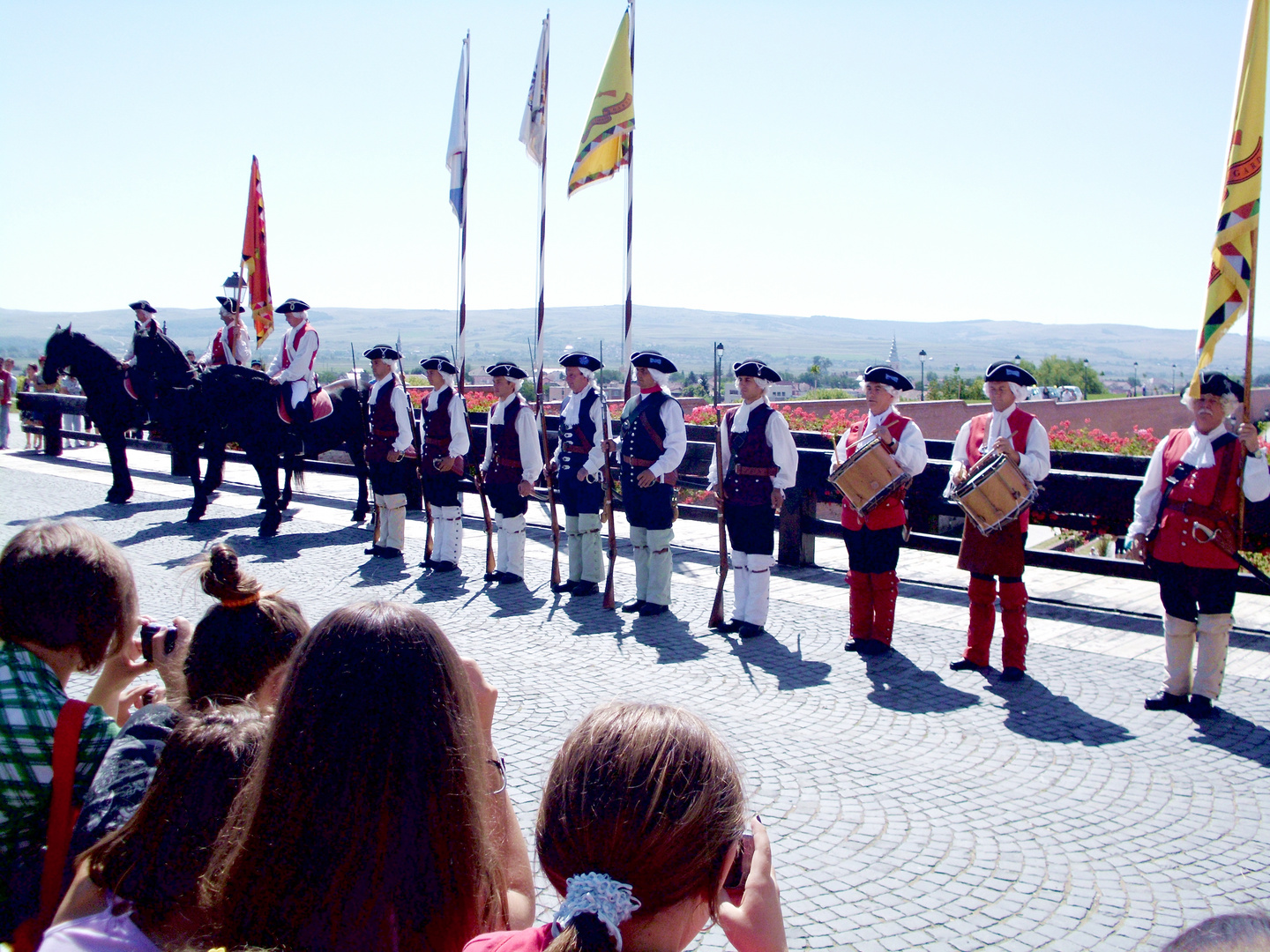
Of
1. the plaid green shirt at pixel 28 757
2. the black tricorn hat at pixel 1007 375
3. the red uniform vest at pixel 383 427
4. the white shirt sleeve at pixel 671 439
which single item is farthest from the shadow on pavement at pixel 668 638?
the plaid green shirt at pixel 28 757

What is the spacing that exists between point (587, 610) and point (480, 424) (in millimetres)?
4620

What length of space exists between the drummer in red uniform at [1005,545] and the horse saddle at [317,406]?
27.1 feet

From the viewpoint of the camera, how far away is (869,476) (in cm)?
664

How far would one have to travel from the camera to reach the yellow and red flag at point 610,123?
9711 millimetres

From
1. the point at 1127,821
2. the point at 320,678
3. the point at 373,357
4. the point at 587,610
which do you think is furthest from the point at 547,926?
the point at 373,357

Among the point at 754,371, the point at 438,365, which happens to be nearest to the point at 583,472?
the point at 754,371

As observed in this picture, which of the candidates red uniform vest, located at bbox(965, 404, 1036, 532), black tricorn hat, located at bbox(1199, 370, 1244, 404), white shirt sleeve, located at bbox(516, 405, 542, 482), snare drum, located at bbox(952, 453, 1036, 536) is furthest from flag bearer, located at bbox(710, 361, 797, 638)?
black tricorn hat, located at bbox(1199, 370, 1244, 404)

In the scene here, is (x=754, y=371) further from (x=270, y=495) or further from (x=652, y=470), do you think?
(x=270, y=495)

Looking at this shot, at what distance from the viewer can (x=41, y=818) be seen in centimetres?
235

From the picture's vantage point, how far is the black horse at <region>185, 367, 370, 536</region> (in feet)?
39.0

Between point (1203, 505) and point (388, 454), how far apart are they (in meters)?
7.15

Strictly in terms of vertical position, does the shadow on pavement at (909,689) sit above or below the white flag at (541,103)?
Result: below

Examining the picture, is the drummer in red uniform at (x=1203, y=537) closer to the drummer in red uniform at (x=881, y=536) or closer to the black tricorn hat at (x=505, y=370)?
the drummer in red uniform at (x=881, y=536)

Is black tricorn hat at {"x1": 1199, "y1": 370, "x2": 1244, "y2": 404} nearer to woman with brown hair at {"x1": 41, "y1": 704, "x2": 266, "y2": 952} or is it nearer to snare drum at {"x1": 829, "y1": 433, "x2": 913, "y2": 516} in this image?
snare drum at {"x1": 829, "y1": 433, "x2": 913, "y2": 516}
